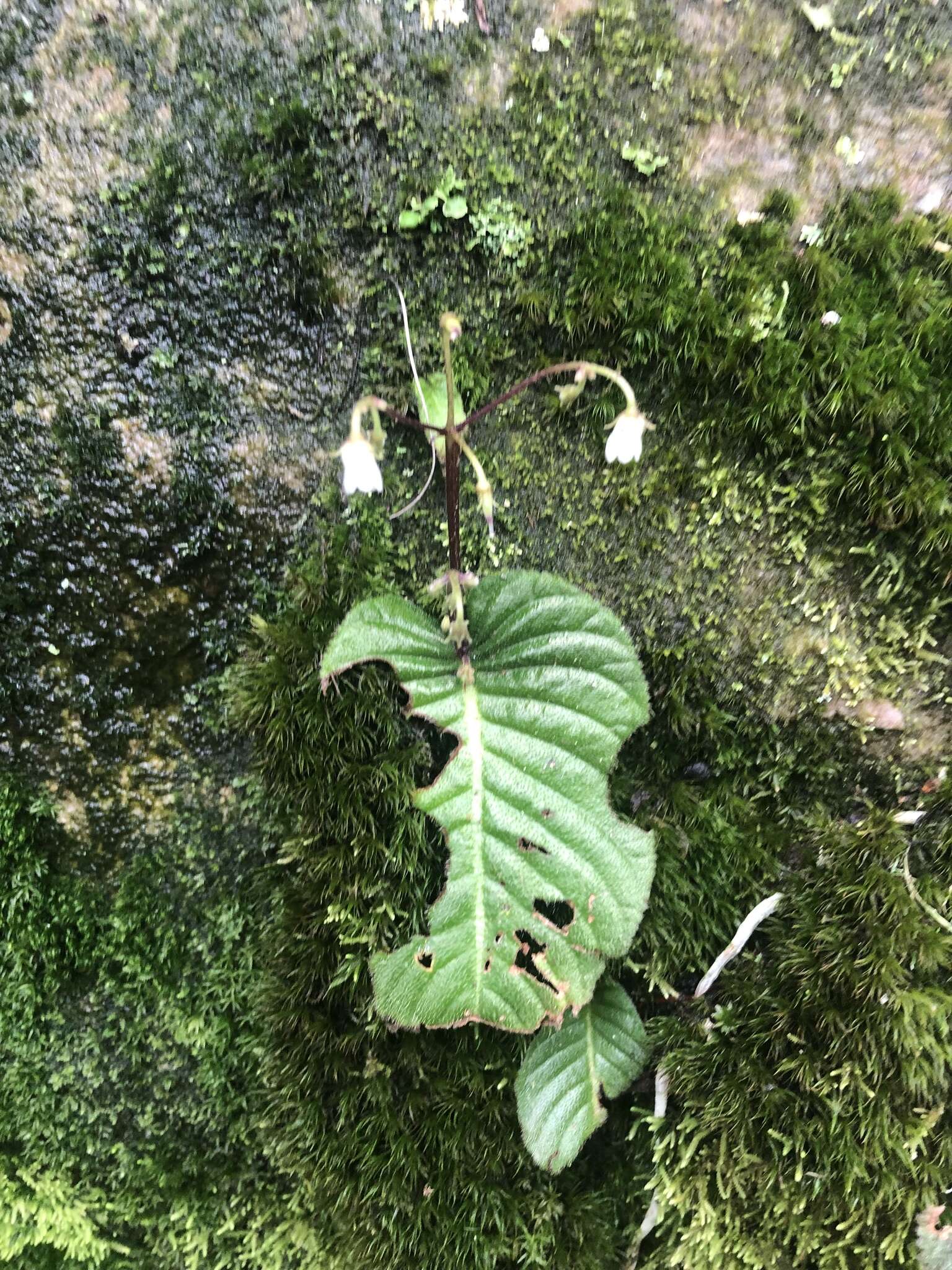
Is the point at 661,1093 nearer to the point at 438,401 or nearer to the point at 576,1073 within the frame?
the point at 576,1073

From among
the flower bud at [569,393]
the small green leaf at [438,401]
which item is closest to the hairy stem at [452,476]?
the small green leaf at [438,401]

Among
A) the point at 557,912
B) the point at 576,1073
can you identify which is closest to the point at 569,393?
the point at 557,912

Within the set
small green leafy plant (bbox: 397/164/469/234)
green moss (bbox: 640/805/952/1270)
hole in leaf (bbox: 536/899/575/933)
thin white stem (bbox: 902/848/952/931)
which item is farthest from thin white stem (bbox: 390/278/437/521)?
thin white stem (bbox: 902/848/952/931)

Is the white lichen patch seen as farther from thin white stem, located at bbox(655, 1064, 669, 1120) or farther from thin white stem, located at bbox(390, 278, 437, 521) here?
thin white stem, located at bbox(655, 1064, 669, 1120)

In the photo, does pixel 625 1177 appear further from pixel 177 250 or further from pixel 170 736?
pixel 177 250

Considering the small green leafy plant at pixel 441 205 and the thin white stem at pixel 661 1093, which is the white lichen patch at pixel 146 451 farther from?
the thin white stem at pixel 661 1093

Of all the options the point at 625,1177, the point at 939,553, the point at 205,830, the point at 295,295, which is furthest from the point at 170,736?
the point at 939,553
